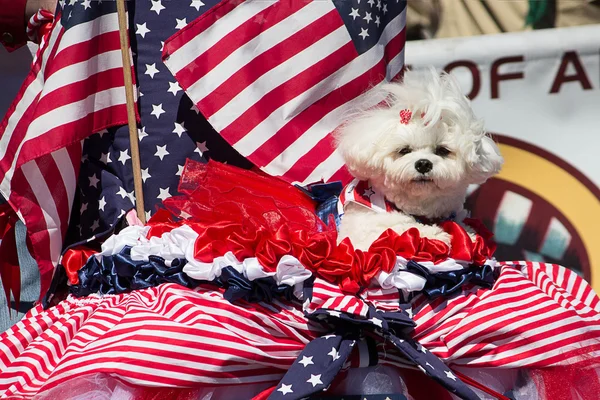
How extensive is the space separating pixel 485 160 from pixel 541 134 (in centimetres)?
108

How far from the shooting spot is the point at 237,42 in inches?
84.4

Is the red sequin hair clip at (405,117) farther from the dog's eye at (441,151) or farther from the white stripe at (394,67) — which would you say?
the white stripe at (394,67)

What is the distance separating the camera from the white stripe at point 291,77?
7.02 ft

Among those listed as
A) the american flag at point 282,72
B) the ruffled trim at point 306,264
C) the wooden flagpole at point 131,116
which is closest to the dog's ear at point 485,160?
the ruffled trim at point 306,264

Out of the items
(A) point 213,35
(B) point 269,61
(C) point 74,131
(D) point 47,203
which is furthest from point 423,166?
(D) point 47,203

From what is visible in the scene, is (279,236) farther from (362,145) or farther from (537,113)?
(537,113)

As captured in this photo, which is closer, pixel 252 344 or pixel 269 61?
pixel 252 344

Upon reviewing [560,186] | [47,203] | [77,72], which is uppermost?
[77,72]

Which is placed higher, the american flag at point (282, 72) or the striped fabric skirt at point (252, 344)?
the american flag at point (282, 72)

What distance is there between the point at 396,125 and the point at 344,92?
0.47 meters

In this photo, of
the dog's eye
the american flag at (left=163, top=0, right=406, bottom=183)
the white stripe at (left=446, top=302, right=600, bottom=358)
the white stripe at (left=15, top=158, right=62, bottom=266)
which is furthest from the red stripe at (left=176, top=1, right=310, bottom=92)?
the white stripe at (left=446, top=302, right=600, bottom=358)

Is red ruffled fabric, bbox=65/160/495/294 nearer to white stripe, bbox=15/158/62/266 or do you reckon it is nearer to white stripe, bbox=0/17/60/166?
white stripe, bbox=15/158/62/266

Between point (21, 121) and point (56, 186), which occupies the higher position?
point (21, 121)

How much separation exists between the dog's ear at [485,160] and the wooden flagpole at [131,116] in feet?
3.07
